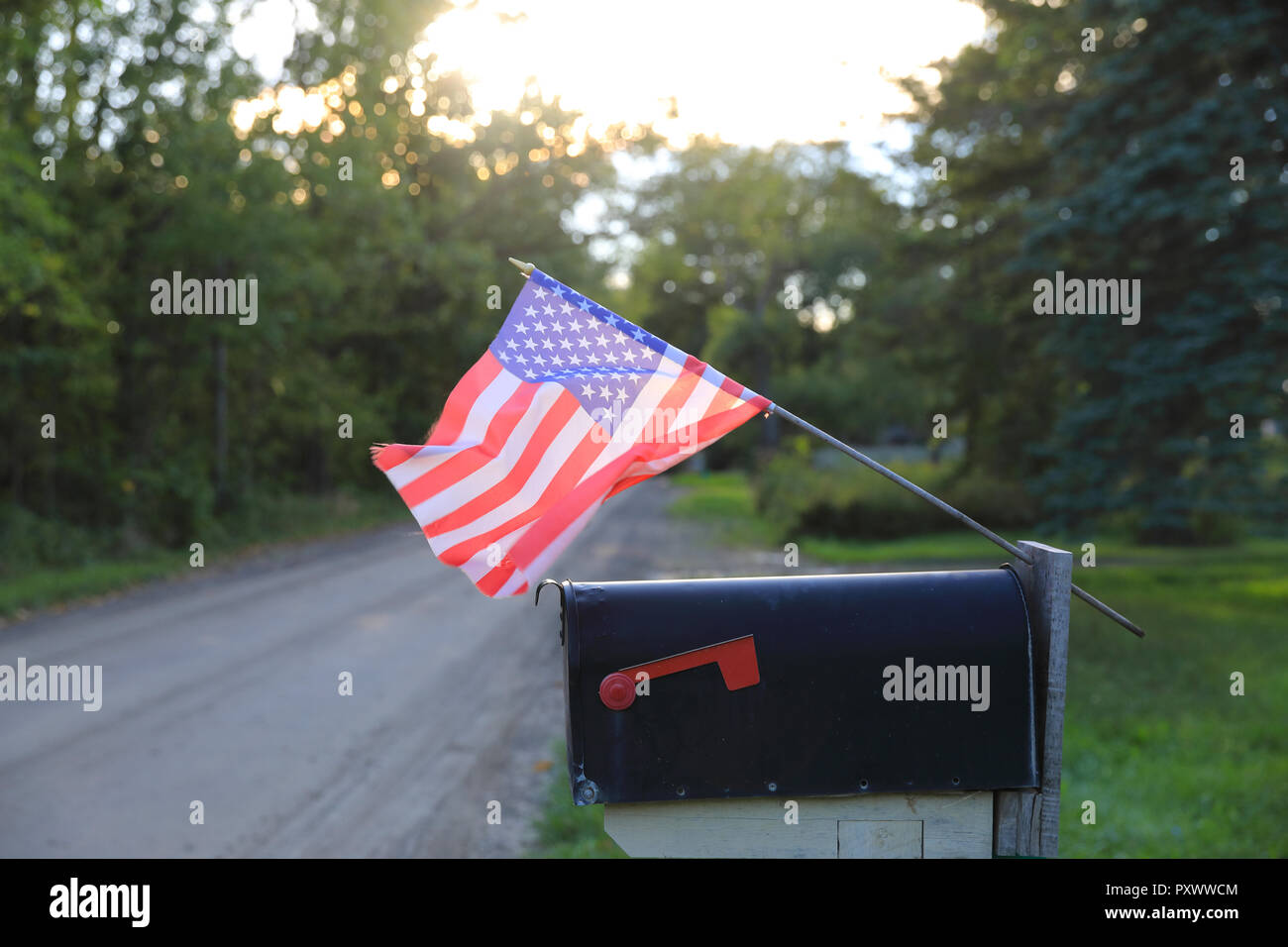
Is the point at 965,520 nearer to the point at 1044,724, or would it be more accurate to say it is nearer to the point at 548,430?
the point at 1044,724

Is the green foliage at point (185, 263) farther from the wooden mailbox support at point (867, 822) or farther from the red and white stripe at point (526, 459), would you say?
the wooden mailbox support at point (867, 822)

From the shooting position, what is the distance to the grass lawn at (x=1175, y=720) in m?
6.08

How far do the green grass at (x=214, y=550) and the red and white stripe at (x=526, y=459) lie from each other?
519 inches

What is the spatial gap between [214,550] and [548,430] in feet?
65.1

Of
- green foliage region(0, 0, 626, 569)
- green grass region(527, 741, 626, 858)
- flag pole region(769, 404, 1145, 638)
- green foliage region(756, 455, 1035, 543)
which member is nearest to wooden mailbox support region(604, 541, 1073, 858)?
flag pole region(769, 404, 1145, 638)

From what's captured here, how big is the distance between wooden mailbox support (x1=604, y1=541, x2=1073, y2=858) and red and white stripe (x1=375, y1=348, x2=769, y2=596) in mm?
747

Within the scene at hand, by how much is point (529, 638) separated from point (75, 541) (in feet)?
32.9

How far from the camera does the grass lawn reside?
608cm

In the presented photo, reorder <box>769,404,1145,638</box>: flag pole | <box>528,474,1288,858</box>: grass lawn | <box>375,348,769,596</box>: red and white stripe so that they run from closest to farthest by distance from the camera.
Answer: <box>769,404,1145,638</box>: flag pole → <box>375,348,769,596</box>: red and white stripe → <box>528,474,1288,858</box>: grass lawn

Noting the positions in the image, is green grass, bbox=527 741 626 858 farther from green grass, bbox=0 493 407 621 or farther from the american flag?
green grass, bbox=0 493 407 621

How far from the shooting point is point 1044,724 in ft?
7.08

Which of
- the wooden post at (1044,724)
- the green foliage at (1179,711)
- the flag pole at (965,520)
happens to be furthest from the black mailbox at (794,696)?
the green foliage at (1179,711)

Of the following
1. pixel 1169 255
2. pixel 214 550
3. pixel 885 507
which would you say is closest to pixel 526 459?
pixel 1169 255

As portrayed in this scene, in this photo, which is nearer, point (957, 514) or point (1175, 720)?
point (957, 514)
